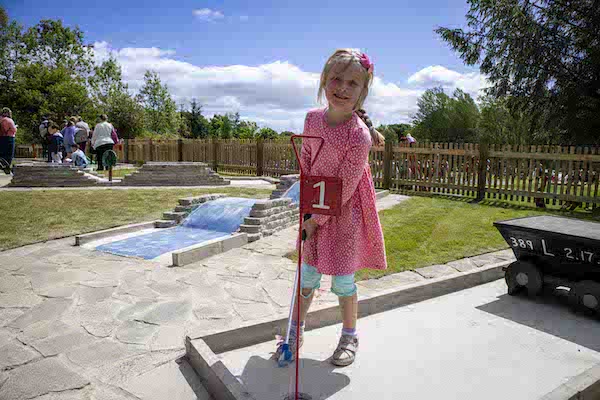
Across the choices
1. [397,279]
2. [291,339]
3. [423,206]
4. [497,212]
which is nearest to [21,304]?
[291,339]

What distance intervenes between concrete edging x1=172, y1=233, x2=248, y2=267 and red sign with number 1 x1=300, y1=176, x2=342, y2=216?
124 inches

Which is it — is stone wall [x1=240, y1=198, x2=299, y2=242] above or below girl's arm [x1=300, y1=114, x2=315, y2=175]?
below

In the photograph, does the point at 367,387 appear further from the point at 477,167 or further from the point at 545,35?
the point at 545,35

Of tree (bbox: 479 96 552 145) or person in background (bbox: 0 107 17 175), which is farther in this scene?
tree (bbox: 479 96 552 145)

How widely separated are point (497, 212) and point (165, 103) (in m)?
52.9

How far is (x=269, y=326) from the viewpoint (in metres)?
3.30

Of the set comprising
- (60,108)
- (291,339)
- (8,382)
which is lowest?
(8,382)

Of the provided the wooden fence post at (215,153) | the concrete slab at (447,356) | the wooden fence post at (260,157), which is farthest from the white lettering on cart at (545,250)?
the wooden fence post at (215,153)

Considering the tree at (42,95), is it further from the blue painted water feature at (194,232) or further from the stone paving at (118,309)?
the stone paving at (118,309)

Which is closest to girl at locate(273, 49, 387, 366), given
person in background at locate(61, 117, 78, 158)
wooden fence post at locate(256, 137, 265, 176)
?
wooden fence post at locate(256, 137, 265, 176)

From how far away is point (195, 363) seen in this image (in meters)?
2.89

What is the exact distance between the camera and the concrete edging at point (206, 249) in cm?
534

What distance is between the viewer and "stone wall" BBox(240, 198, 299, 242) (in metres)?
6.88

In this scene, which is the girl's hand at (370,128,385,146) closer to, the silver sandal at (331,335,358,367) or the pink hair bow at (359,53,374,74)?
the pink hair bow at (359,53,374,74)
